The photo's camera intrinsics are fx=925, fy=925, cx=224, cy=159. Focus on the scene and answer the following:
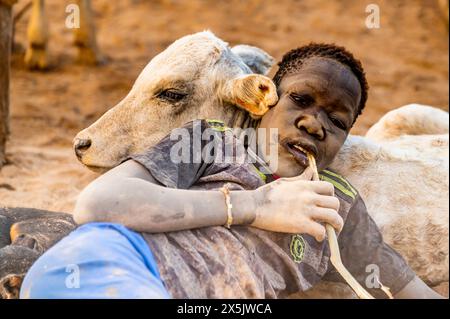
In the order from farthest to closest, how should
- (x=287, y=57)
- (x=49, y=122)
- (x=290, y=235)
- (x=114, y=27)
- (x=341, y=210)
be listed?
(x=114, y=27) < (x=49, y=122) < (x=287, y=57) < (x=341, y=210) < (x=290, y=235)

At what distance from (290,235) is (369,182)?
1.06m

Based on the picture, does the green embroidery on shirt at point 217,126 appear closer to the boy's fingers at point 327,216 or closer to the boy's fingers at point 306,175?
the boy's fingers at point 306,175

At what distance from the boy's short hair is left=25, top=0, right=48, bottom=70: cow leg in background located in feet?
15.9

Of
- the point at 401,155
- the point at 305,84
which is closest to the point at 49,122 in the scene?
the point at 401,155

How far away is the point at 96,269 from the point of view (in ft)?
7.70

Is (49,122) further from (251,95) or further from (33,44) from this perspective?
(251,95)

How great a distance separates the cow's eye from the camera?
3479 mm

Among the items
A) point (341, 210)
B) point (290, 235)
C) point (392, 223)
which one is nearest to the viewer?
point (290, 235)

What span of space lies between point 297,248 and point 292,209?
26cm

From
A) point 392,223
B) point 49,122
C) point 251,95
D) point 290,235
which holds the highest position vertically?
point 251,95

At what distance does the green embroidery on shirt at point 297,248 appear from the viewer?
288 cm

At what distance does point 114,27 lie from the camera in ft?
31.1

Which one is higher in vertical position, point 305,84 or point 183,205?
point 305,84

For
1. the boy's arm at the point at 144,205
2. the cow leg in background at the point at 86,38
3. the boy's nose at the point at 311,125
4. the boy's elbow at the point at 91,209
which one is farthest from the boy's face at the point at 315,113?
the cow leg in background at the point at 86,38
